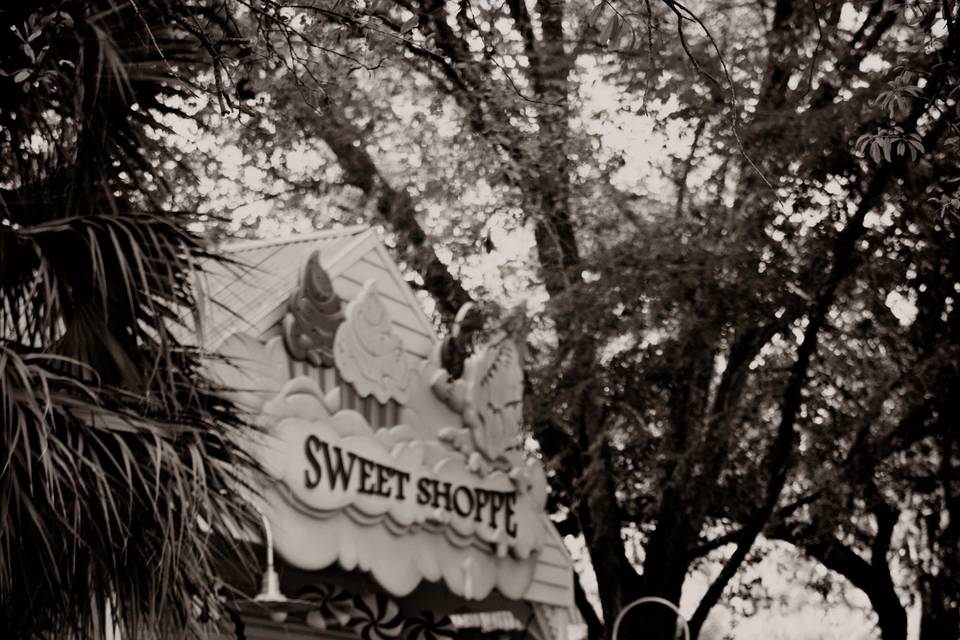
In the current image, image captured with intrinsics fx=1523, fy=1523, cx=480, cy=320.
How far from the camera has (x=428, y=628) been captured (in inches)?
422

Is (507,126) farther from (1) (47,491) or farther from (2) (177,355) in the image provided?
(1) (47,491)

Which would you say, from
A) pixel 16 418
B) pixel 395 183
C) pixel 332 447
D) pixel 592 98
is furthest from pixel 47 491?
pixel 395 183

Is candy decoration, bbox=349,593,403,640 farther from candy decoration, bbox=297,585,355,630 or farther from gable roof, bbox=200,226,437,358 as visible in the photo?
gable roof, bbox=200,226,437,358

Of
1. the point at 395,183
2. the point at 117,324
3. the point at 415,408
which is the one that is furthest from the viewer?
the point at 395,183

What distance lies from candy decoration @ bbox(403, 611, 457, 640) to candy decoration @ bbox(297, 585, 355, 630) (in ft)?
2.27

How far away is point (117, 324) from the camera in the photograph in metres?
5.84

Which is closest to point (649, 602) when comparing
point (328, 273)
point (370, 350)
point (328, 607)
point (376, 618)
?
point (376, 618)

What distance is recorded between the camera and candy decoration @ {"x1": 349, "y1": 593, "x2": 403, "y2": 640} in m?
10.1

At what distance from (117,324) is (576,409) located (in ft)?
23.6

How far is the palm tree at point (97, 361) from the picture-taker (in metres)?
5.19

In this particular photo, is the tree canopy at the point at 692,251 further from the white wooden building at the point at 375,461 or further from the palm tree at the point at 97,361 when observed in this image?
the palm tree at the point at 97,361

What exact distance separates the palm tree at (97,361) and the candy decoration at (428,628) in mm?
4539

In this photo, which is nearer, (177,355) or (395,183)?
(177,355)

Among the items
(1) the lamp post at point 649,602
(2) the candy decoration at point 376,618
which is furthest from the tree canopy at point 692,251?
(2) the candy decoration at point 376,618
